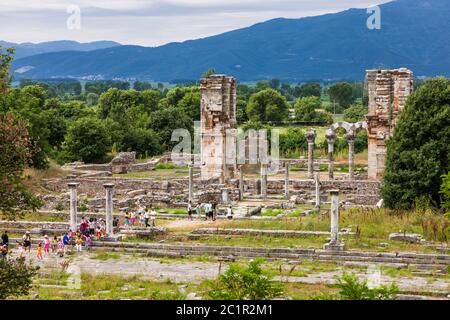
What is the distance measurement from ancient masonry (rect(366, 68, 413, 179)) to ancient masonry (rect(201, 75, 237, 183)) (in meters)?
8.05

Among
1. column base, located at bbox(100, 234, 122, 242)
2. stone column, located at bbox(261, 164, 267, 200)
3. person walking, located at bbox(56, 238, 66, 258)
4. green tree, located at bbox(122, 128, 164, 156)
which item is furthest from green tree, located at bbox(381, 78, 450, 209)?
green tree, located at bbox(122, 128, 164, 156)

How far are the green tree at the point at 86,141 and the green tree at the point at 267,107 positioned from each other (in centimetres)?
4321

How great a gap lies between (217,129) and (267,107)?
189ft

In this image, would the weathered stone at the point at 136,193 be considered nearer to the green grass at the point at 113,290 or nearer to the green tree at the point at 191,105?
the green grass at the point at 113,290

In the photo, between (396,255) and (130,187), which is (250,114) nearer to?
(130,187)

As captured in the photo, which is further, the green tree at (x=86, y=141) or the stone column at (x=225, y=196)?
the green tree at (x=86, y=141)

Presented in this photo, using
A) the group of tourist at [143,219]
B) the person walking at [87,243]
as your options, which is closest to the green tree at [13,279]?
the person walking at [87,243]

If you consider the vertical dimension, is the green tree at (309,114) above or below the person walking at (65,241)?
above

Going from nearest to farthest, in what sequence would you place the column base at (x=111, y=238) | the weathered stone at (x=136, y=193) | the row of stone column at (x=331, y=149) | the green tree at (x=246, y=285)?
the green tree at (x=246, y=285) → the column base at (x=111, y=238) → the weathered stone at (x=136, y=193) → the row of stone column at (x=331, y=149)

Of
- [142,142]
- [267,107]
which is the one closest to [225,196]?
[142,142]

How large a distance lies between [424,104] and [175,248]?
552 inches

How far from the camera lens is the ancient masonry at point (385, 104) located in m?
46.4

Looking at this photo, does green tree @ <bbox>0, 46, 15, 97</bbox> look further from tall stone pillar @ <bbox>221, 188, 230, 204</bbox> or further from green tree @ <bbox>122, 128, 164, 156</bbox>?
green tree @ <bbox>122, 128, 164, 156</bbox>
